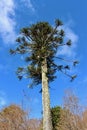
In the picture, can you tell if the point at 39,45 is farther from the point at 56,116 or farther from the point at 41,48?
the point at 56,116

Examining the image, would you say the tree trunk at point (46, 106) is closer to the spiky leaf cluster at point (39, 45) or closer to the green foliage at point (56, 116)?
the spiky leaf cluster at point (39, 45)

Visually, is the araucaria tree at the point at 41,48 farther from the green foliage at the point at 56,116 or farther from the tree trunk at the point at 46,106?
the green foliage at the point at 56,116

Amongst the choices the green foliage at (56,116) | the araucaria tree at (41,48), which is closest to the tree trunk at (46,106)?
the araucaria tree at (41,48)

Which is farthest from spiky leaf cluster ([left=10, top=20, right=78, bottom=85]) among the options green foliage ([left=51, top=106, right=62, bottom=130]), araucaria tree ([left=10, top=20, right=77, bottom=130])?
green foliage ([left=51, top=106, right=62, bottom=130])

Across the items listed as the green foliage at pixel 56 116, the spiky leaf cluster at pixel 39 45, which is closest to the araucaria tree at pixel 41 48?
the spiky leaf cluster at pixel 39 45

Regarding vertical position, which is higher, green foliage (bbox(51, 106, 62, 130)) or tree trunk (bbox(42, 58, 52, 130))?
green foliage (bbox(51, 106, 62, 130))

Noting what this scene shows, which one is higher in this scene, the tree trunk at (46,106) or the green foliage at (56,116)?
the green foliage at (56,116)

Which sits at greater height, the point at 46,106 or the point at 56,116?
the point at 56,116

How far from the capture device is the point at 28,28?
62.7 ft

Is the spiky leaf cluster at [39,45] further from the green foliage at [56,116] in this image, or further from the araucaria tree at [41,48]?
the green foliage at [56,116]

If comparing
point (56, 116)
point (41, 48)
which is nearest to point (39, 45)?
point (41, 48)

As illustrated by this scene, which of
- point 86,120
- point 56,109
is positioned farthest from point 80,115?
point 56,109

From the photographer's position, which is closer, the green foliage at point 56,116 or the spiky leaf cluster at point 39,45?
the spiky leaf cluster at point 39,45

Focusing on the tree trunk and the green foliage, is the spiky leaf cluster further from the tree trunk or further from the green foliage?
the green foliage
